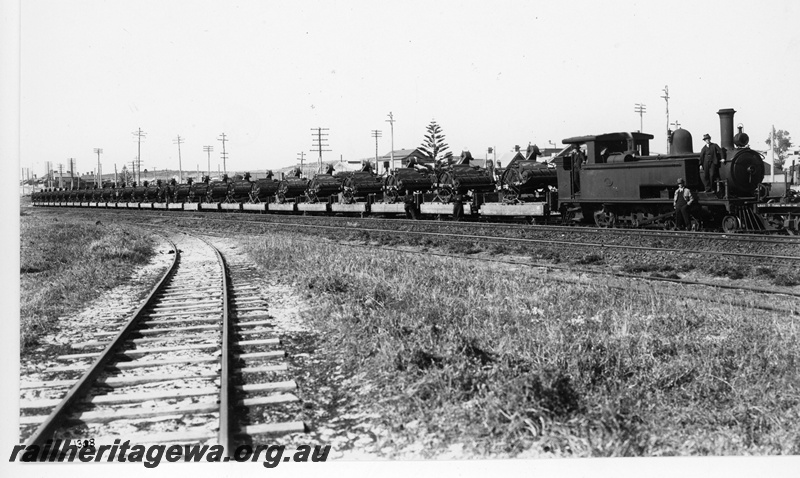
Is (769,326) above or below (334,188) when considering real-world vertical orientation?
below

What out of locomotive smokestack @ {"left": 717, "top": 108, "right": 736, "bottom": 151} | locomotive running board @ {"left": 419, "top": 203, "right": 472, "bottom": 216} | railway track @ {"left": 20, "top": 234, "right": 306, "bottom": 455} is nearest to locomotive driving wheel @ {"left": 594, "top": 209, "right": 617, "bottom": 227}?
locomotive smokestack @ {"left": 717, "top": 108, "right": 736, "bottom": 151}

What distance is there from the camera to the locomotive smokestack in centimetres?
1487

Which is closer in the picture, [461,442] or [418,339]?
[461,442]

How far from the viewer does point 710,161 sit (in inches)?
583

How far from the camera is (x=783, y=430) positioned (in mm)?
4199

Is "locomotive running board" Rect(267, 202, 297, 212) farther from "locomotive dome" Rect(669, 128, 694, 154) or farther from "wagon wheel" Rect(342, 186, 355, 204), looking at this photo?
Result: "locomotive dome" Rect(669, 128, 694, 154)

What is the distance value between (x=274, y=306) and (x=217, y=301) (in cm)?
91

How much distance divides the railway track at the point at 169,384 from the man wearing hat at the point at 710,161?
432 inches

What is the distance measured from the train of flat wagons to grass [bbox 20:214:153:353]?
1076 centimetres

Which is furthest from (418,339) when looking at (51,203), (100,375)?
(51,203)

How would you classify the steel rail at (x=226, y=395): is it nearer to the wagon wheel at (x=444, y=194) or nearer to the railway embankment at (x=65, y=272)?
the railway embankment at (x=65, y=272)

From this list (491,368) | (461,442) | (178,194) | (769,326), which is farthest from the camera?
(178,194)

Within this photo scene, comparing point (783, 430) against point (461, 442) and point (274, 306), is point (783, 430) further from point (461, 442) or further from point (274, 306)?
point (274, 306)

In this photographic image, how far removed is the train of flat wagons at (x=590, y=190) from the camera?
14953mm
